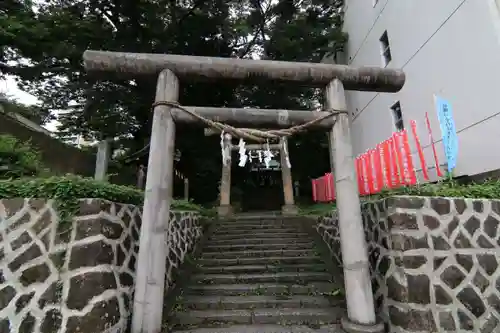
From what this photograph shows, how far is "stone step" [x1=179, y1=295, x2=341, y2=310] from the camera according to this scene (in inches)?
192

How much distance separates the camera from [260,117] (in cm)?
444

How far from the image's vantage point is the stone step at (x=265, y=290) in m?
5.26

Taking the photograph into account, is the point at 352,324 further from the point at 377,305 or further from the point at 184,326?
the point at 184,326

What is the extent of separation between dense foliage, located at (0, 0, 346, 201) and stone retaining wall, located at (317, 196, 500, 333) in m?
8.98

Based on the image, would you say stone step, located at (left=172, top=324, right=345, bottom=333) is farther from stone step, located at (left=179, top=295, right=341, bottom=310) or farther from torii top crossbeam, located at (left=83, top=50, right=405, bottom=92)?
torii top crossbeam, located at (left=83, top=50, right=405, bottom=92)

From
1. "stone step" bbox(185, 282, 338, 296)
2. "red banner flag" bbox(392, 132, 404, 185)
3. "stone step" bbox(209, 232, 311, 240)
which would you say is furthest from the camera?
"stone step" bbox(209, 232, 311, 240)

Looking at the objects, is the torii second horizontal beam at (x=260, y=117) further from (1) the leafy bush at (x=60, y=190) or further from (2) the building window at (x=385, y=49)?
(2) the building window at (x=385, y=49)

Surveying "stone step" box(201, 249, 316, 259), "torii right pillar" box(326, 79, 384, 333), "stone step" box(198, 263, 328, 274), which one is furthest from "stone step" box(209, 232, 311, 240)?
"torii right pillar" box(326, 79, 384, 333)

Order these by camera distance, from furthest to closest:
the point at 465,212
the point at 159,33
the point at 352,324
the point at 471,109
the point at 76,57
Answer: the point at 159,33
the point at 76,57
the point at 471,109
the point at 465,212
the point at 352,324

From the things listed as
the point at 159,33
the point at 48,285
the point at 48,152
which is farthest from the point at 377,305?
the point at 159,33

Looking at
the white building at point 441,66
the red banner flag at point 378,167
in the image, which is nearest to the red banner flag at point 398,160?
the red banner flag at point 378,167

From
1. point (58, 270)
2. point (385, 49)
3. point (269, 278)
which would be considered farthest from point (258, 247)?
point (385, 49)

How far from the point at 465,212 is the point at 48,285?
618 centimetres

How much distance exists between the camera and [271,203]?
20.2 m
